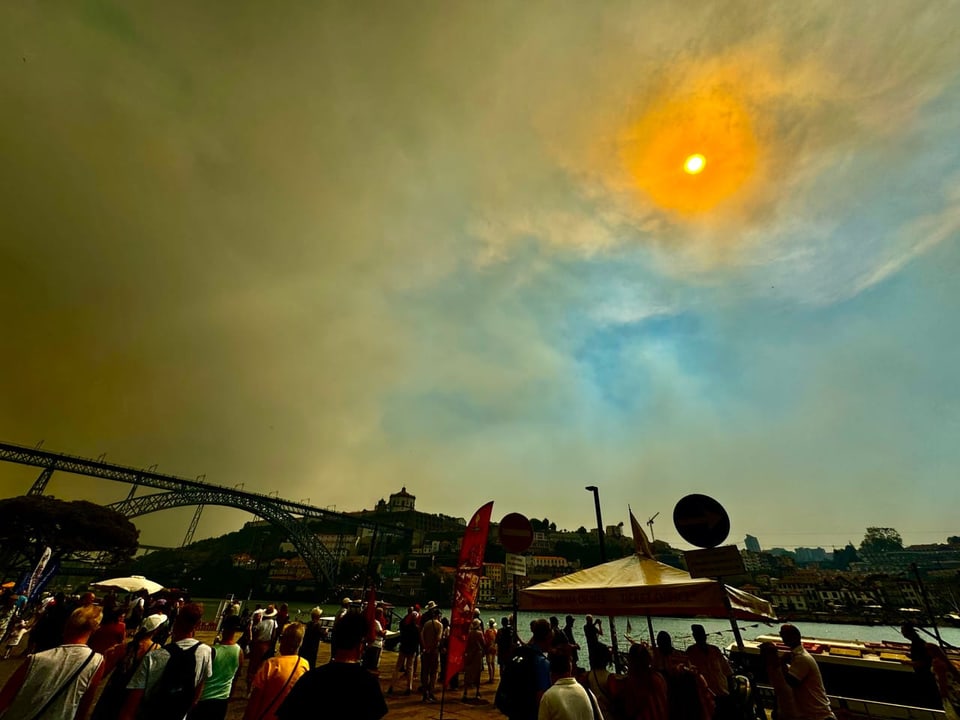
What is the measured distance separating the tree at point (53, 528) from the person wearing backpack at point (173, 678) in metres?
51.2

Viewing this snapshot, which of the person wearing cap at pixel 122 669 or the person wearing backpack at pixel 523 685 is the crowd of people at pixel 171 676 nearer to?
the person wearing cap at pixel 122 669

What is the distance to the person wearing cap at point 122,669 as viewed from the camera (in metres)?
3.49

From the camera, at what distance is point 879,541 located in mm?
176875

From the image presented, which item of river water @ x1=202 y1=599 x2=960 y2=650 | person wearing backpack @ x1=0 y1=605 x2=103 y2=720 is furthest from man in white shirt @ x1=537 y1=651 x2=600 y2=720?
river water @ x1=202 y1=599 x2=960 y2=650

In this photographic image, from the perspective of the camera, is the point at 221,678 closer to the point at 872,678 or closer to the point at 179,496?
the point at 872,678

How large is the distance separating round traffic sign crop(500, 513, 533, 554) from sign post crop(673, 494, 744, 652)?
2929mm

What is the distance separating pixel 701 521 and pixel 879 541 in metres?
262

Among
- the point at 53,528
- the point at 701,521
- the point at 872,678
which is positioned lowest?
the point at 872,678

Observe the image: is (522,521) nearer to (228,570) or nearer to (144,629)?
(144,629)

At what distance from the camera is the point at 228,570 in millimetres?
101812

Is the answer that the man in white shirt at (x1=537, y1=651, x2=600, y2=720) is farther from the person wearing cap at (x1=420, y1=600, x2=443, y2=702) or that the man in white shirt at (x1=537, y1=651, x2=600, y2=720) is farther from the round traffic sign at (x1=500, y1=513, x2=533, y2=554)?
the person wearing cap at (x1=420, y1=600, x2=443, y2=702)

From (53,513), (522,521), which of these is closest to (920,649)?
(522,521)

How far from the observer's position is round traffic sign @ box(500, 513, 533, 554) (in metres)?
7.27

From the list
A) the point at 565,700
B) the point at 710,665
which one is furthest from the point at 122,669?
the point at 710,665
